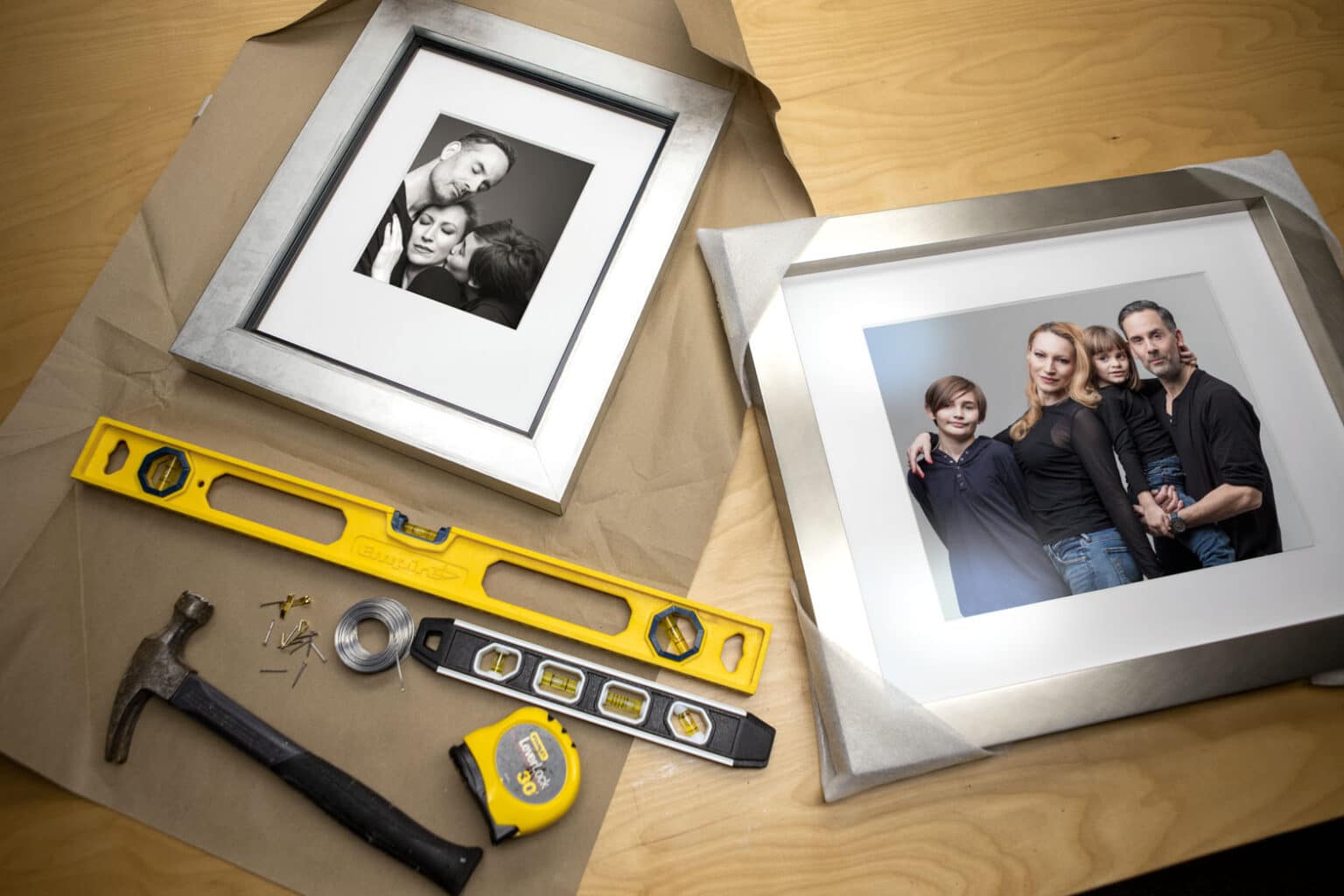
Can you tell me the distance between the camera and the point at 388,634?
0.69 meters

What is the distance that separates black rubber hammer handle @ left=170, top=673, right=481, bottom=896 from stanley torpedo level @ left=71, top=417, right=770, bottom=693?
0.44 ft

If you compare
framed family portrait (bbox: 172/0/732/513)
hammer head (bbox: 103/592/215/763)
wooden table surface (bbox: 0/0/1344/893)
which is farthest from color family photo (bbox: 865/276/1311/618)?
hammer head (bbox: 103/592/215/763)

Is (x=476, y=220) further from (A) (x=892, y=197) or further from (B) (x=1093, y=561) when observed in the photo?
(B) (x=1093, y=561)

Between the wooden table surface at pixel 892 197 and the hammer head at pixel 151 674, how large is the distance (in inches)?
2.4

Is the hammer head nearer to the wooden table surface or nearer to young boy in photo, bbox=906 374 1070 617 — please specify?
the wooden table surface

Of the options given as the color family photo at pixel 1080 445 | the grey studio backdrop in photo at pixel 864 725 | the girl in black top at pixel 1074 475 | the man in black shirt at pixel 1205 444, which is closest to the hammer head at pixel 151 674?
the grey studio backdrop in photo at pixel 864 725

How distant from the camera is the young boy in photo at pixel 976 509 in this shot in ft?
2.27

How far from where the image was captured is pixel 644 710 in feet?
2.19

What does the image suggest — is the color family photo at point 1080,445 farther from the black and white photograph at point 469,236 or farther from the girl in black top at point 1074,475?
the black and white photograph at point 469,236

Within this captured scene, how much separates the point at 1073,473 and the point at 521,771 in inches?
20.5

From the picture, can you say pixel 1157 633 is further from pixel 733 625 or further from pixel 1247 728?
pixel 733 625

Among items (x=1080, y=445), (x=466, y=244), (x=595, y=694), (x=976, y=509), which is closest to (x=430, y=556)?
(x=595, y=694)

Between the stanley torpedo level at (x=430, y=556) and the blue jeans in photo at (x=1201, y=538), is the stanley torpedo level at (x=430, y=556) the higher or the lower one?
the lower one

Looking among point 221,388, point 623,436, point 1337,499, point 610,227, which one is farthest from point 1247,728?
point 221,388
